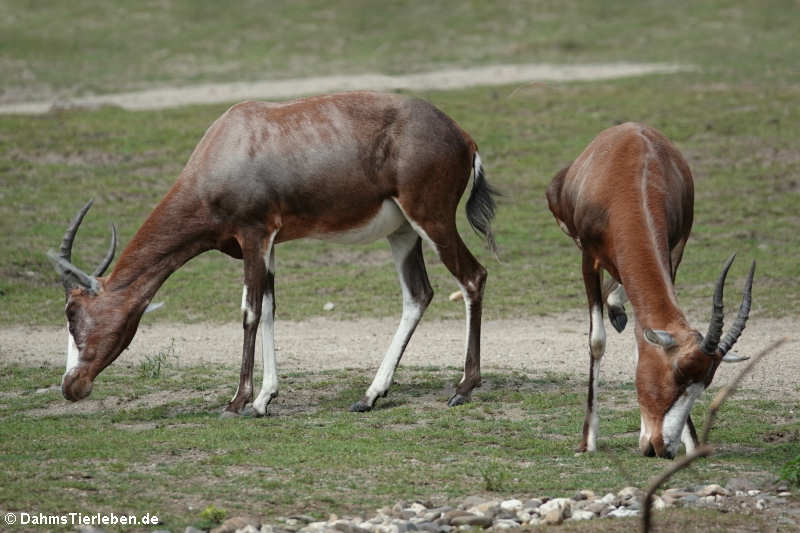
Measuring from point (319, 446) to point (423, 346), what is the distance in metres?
3.87

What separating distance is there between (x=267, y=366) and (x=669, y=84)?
14.9 m

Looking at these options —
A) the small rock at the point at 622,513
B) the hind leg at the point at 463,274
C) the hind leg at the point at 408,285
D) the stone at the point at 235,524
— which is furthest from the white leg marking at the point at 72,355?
the small rock at the point at 622,513

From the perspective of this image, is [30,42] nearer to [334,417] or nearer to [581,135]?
[581,135]

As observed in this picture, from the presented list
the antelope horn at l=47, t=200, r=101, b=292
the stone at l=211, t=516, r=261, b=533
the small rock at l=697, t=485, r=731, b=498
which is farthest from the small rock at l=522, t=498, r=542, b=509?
the antelope horn at l=47, t=200, r=101, b=292

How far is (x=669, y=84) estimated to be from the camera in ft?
72.8

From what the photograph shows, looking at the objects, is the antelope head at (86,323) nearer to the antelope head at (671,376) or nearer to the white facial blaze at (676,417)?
the antelope head at (671,376)

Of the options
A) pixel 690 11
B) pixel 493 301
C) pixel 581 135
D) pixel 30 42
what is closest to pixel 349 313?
pixel 493 301

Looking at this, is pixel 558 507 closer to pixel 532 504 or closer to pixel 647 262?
pixel 532 504

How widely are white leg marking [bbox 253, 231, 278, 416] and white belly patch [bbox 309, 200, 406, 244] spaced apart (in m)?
0.50

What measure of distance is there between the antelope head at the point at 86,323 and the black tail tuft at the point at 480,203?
9.17 feet

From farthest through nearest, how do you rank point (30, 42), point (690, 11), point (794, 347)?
point (690, 11)
point (30, 42)
point (794, 347)

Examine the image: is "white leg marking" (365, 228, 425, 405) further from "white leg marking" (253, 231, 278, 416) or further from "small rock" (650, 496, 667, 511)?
"small rock" (650, 496, 667, 511)

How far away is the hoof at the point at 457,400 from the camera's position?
9094 mm

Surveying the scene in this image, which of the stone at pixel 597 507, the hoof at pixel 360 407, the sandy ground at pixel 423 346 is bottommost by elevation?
the sandy ground at pixel 423 346
